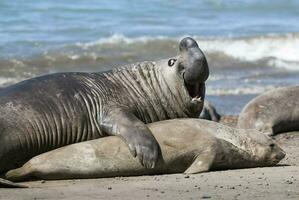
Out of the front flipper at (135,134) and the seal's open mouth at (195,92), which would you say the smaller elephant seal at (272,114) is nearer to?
the seal's open mouth at (195,92)

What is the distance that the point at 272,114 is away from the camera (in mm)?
12422

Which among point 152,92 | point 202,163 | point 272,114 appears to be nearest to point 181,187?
point 202,163

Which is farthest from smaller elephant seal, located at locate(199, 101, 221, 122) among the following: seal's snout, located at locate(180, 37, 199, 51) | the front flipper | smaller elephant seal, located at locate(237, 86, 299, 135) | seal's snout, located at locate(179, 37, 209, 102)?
the front flipper

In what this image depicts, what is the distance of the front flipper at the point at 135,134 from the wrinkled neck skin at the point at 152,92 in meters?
0.45

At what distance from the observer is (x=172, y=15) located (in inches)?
1124

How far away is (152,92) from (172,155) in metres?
1.11

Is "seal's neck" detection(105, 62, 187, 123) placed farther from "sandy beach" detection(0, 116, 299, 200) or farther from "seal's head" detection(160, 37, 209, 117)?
"sandy beach" detection(0, 116, 299, 200)

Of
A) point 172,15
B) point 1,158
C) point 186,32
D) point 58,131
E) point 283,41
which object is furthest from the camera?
point 172,15

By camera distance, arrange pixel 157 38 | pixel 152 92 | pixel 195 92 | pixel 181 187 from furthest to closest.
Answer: pixel 157 38
pixel 152 92
pixel 195 92
pixel 181 187

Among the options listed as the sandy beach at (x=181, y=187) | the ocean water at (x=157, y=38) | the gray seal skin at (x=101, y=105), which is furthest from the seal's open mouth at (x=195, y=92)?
the ocean water at (x=157, y=38)

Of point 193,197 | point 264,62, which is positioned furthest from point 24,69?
point 193,197

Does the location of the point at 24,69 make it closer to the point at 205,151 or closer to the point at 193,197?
the point at 205,151

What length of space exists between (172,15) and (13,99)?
20.1 m

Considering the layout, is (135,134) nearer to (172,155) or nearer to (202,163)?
(172,155)
